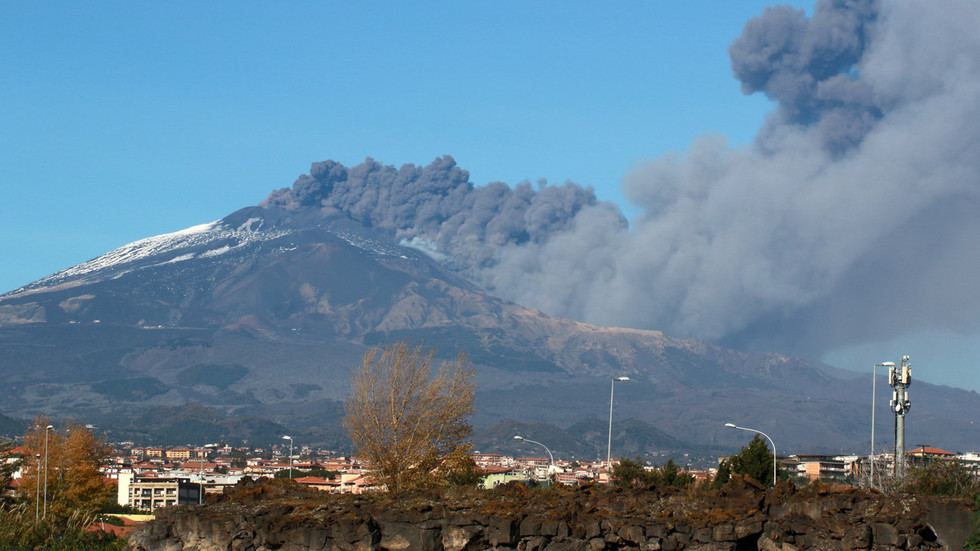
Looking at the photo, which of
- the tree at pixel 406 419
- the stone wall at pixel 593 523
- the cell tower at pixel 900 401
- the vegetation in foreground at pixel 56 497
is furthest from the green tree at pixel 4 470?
the cell tower at pixel 900 401

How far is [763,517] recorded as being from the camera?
30.4m

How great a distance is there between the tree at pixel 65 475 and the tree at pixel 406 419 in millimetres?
26051

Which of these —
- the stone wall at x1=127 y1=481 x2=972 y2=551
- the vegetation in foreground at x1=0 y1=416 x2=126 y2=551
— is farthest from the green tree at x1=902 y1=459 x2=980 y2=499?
the vegetation in foreground at x1=0 y1=416 x2=126 y2=551

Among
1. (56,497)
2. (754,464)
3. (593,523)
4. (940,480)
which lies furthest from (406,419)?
(56,497)

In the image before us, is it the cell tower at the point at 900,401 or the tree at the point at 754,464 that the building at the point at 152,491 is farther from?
the cell tower at the point at 900,401

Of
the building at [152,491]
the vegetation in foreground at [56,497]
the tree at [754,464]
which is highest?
the tree at [754,464]

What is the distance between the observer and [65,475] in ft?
232

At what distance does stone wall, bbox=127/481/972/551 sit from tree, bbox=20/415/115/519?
121ft

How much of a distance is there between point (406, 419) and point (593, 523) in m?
16.7

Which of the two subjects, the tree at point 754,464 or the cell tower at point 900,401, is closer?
the cell tower at point 900,401

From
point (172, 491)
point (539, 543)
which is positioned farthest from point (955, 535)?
point (172, 491)

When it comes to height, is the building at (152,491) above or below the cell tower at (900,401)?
below

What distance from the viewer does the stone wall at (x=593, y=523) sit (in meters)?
29.5

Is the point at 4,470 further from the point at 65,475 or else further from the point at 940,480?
the point at 940,480
